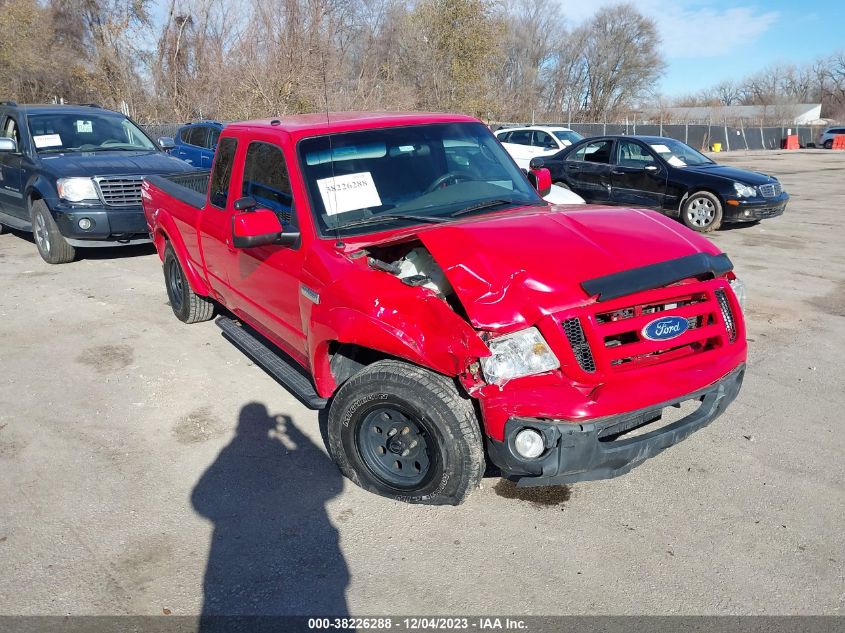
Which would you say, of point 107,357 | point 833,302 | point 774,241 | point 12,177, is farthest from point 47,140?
point 774,241

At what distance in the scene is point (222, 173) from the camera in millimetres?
4961

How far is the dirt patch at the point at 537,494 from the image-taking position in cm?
354

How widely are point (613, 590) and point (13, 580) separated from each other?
8.76ft

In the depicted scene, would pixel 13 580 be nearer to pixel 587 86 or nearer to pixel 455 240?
pixel 455 240

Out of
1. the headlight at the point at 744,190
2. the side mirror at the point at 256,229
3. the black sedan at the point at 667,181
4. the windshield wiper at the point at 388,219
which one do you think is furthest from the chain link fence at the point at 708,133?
the side mirror at the point at 256,229

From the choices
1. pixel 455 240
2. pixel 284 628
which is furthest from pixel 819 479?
pixel 284 628

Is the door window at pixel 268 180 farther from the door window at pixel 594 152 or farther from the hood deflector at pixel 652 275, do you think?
the door window at pixel 594 152

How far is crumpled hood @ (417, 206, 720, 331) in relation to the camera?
9.62 ft

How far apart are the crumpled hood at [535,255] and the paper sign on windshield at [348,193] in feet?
2.20

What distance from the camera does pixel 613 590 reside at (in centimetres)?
286

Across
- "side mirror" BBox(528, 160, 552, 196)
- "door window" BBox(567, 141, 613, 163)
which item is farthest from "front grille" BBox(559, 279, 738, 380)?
"door window" BBox(567, 141, 613, 163)

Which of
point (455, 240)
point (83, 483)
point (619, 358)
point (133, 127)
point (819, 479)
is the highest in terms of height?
point (133, 127)

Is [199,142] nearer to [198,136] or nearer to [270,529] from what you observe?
[198,136]

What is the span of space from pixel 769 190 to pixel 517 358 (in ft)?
33.6
